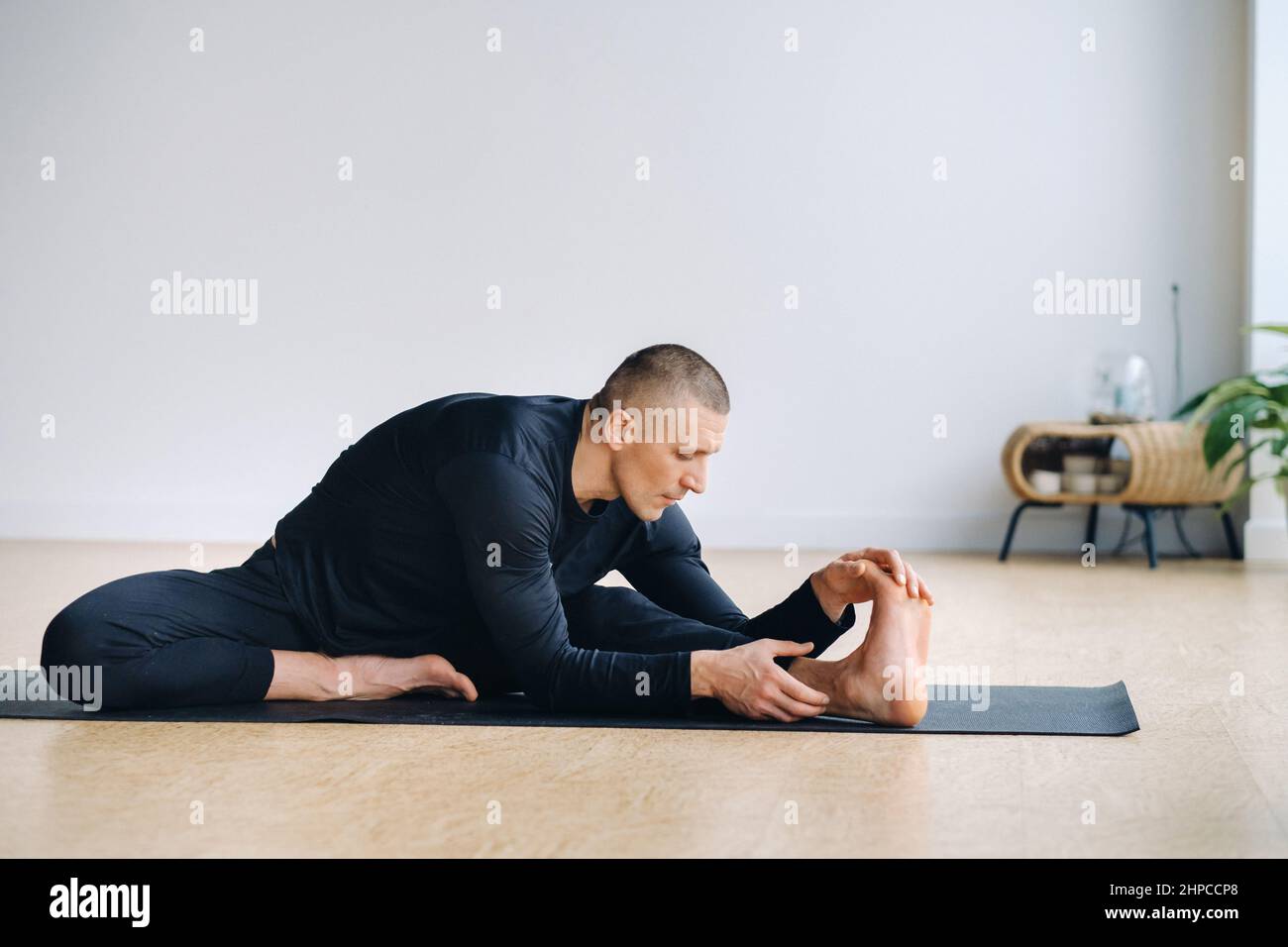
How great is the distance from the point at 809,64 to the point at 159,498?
3.26 metres

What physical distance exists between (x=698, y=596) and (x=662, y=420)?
19.2 inches

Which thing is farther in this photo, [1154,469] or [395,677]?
[1154,469]

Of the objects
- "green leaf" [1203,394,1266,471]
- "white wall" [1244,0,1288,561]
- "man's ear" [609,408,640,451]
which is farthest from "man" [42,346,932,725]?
"white wall" [1244,0,1288,561]

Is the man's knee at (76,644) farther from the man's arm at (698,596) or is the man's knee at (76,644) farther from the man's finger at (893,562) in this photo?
the man's finger at (893,562)

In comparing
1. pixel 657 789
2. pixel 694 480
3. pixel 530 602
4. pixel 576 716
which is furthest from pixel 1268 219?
pixel 657 789

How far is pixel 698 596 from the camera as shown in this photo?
236cm

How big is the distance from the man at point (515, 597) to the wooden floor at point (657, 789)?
0.10 metres

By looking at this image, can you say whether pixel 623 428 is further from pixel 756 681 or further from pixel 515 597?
pixel 756 681

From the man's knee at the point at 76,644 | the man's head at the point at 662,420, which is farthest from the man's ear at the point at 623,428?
the man's knee at the point at 76,644

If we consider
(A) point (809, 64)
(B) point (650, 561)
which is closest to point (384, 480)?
(B) point (650, 561)

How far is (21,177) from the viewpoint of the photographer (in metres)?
5.80

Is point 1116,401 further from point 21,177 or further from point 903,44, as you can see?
point 21,177

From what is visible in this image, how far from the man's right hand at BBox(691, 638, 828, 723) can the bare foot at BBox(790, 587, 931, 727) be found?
0.16 feet

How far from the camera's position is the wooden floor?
1479 millimetres
